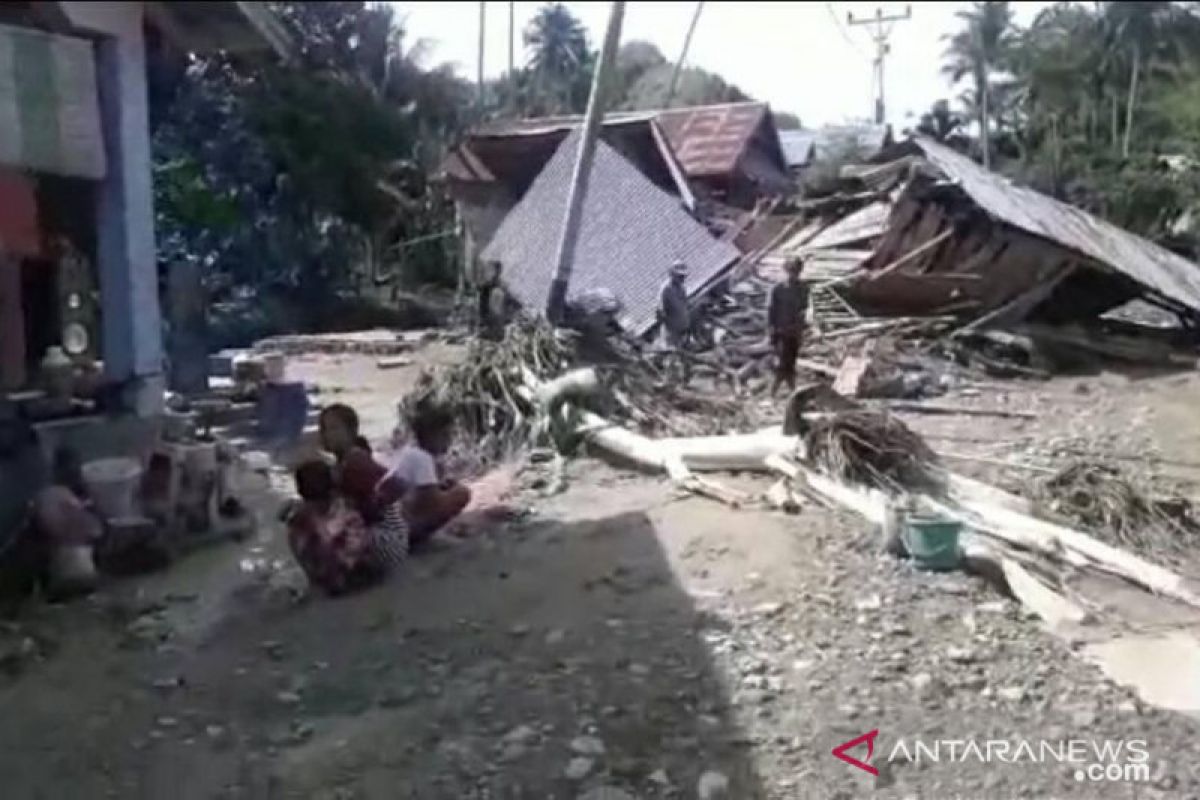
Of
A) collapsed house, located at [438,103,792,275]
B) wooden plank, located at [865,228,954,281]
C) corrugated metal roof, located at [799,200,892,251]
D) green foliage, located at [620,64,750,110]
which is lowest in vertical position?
wooden plank, located at [865,228,954,281]

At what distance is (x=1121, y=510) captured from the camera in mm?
7004

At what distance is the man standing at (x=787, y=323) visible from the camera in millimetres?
12102

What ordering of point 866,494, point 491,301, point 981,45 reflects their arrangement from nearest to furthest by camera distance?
point 866,494
point 491,301
point 981,45

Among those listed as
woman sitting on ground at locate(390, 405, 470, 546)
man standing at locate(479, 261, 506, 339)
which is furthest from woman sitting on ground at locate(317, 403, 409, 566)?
man standing at locate(479, 261, 506, 339)

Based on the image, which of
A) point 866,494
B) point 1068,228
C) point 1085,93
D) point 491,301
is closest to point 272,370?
point 491,301

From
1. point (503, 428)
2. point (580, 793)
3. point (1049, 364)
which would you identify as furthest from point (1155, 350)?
point (580, 793)

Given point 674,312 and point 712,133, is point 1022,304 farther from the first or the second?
point 712,133

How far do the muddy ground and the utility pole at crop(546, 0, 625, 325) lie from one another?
4650 mm

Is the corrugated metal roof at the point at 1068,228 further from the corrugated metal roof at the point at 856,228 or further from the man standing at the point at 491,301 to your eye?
the man standing at the point at 491,301

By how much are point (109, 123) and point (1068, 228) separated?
12.8 metres

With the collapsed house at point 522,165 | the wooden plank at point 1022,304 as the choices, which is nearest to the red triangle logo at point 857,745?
the wooden plank at point 1022,304

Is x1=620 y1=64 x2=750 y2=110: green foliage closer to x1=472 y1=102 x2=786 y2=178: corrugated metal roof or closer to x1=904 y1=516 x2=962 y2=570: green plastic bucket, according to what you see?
x1=472 y1=102 x2=786 y2=178: corrugated metal roof

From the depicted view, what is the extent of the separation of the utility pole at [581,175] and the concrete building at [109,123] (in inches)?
166

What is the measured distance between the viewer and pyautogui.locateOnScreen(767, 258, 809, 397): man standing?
476 inches
